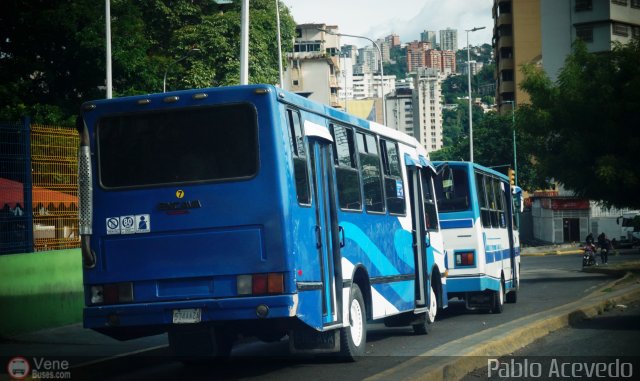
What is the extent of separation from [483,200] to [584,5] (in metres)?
70.5

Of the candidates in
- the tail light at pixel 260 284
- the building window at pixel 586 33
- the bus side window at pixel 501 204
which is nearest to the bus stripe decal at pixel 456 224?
the bus side window at pixel 501 204

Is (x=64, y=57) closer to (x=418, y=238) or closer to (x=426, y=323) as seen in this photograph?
(x=418, y=238)

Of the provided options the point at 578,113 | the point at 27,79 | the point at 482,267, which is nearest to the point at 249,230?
the point at 482,267

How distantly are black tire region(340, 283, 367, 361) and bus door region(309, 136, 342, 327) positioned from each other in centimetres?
41

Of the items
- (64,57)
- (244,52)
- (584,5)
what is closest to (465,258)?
(244,52)

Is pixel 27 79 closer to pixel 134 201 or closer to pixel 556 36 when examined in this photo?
pixel 134 201

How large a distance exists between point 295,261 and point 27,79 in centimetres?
3617

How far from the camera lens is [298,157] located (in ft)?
37.1

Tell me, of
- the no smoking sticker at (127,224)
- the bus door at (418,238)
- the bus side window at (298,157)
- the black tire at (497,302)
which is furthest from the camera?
the black tire at (497,302)

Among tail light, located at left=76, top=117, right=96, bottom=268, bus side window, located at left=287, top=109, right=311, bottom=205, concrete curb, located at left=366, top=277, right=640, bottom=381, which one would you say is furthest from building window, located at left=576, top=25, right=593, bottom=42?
tail light, located at left=76, top=117, right=96, bottom=268

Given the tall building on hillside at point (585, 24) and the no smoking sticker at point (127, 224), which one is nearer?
the no smoking sticker at point (127, 224)

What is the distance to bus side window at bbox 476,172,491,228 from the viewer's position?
71.4ft

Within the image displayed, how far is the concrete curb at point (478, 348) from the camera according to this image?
9555 millimetres

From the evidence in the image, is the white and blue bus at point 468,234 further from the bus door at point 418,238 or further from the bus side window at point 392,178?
the bus side window at point 392,178
